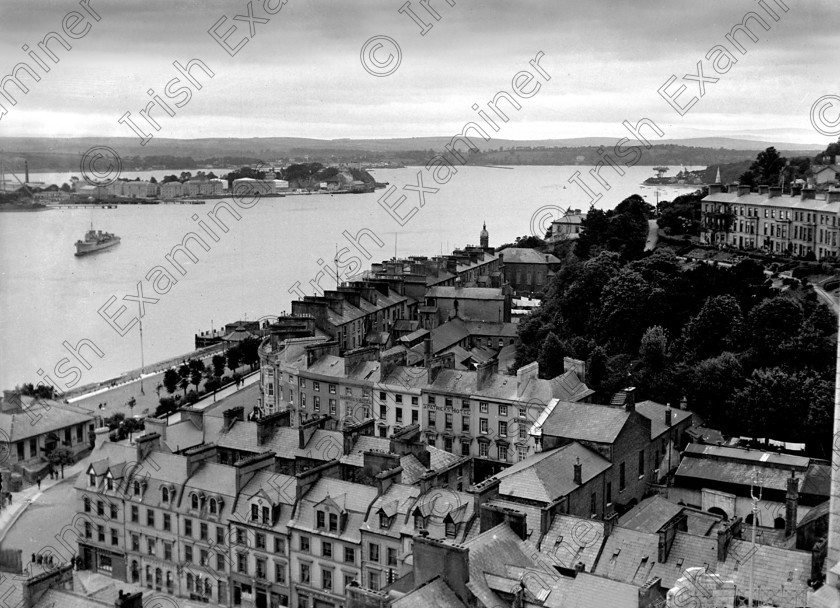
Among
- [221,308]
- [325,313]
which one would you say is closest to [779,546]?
[325,313]

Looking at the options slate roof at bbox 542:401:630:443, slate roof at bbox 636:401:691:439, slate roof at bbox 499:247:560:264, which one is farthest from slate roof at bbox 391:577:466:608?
slate roof at bbox 499:247:560:264

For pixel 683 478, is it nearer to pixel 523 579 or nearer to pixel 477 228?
pixel 523 579

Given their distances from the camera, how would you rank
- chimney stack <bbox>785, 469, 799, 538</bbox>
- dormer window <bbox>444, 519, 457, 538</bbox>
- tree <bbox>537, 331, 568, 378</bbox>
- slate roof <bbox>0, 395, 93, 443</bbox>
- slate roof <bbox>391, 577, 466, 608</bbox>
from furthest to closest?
1. tree <bbox>537, 331, 568, 378</bbox>
2. slate roof <bbox>0, 395, 93, 443</bbox>
3. dormer window <bbox>444, 519, 457, 538</bbox>
4. chimney stack <bbox>785, 469, 799, 538</bbox>
5. slate roof <bbox>391, 577, 466, 608</bbox>

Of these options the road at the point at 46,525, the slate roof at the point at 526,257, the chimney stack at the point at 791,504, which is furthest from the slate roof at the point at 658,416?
the slate roof at the point at 526,257

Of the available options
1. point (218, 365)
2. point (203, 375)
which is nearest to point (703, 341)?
point (218, 365)

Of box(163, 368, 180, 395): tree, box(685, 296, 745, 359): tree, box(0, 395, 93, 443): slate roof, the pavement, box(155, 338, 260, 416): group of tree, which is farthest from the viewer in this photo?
box(163, 368, 180, 395): tree

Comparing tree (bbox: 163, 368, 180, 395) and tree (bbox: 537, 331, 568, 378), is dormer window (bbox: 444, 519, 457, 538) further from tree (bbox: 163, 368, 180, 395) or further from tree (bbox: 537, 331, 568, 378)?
tree (bbox: 163, 368, 180, 395)
